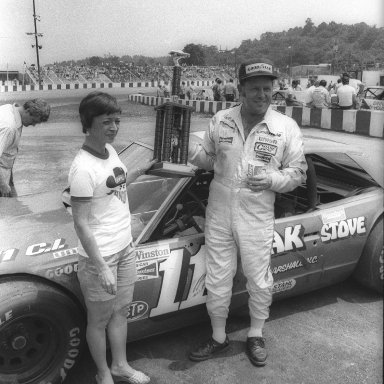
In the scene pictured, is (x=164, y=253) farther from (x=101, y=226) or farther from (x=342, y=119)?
(x=342, y=119)

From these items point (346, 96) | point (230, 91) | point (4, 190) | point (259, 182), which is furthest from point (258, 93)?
point (230, 91)

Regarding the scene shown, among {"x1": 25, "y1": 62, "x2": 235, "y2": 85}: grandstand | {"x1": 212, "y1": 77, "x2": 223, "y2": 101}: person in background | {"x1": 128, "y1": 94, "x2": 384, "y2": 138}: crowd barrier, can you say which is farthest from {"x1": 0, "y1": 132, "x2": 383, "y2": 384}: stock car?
{"x1": 25, "y1": 62, "x2": 235, "y2": 85}: grandstand

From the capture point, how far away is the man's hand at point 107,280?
208cm

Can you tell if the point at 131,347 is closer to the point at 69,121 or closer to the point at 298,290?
the point at 298,290

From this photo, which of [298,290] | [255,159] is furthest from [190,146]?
[298,290]

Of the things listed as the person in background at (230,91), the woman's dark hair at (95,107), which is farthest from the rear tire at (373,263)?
the person in background at (230,91)

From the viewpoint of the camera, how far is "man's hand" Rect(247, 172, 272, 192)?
8.16ft

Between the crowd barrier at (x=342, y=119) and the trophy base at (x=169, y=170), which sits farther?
the crowd barrier at (x=342, y=119)

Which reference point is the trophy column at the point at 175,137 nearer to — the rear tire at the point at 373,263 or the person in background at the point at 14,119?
the rear tire at the point at 373,263

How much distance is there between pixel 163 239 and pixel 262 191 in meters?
0.65

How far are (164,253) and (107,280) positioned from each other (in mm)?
542

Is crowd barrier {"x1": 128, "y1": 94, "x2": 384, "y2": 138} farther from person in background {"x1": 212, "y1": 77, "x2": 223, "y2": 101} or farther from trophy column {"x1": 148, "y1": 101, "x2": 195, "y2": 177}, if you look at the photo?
trophy column {"x1": 148, "y1": 101, "x2": 195, "y2": 177}

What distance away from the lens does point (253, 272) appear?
8.68 feet

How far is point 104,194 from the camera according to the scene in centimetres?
212
